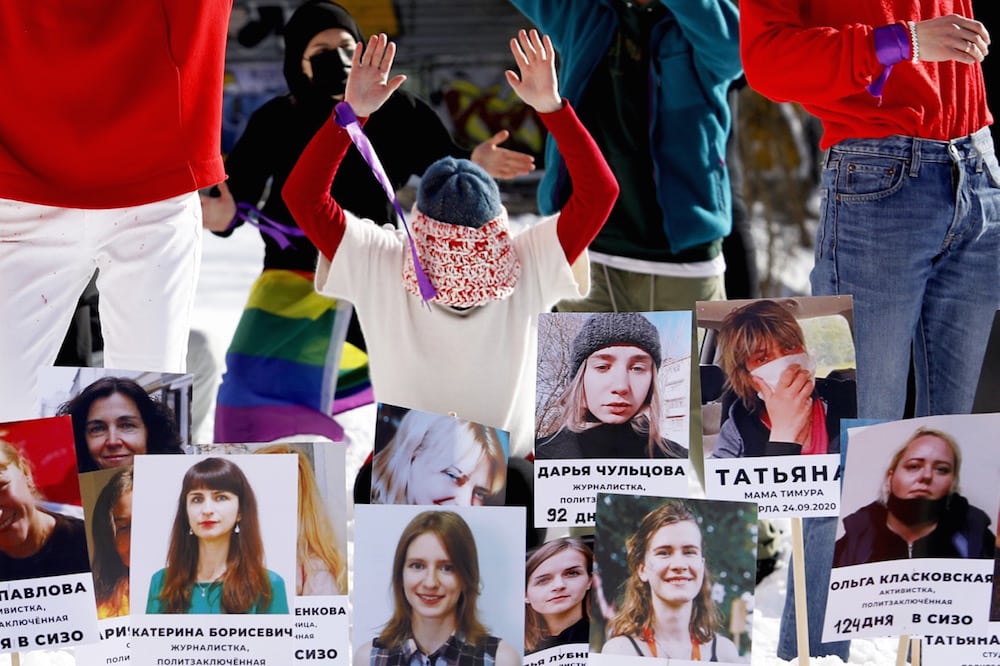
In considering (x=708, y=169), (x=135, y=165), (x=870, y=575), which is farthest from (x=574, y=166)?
(x=870, y=575)

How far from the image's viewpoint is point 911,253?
2309 millimetres

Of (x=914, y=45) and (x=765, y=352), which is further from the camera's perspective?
(x=914, y=45)

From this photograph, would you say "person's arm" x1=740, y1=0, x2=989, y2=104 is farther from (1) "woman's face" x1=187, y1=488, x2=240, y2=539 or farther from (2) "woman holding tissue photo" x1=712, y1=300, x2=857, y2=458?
(1) "woman's face" x1=187, y1=488, x2=240, y2=539

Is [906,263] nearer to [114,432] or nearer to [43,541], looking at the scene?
[114,432]

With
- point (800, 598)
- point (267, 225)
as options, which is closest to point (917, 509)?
point (800, 598)

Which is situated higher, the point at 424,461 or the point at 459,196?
the point at 459,196

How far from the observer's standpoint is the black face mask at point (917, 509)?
190 centimetres

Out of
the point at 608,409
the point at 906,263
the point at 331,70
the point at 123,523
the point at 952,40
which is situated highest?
the point at 331,70

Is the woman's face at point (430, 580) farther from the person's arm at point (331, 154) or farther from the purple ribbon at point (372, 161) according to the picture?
the person's arm at point (331, 154)

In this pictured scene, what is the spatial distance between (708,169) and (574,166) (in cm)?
66

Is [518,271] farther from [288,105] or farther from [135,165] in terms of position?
[288,105]

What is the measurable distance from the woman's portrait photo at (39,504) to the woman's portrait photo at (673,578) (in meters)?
0.77

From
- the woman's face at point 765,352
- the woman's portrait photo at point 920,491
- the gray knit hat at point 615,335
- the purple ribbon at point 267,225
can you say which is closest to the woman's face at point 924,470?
the woman's portrait photo at point 920,491

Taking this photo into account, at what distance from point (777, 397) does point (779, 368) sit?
46 mm
